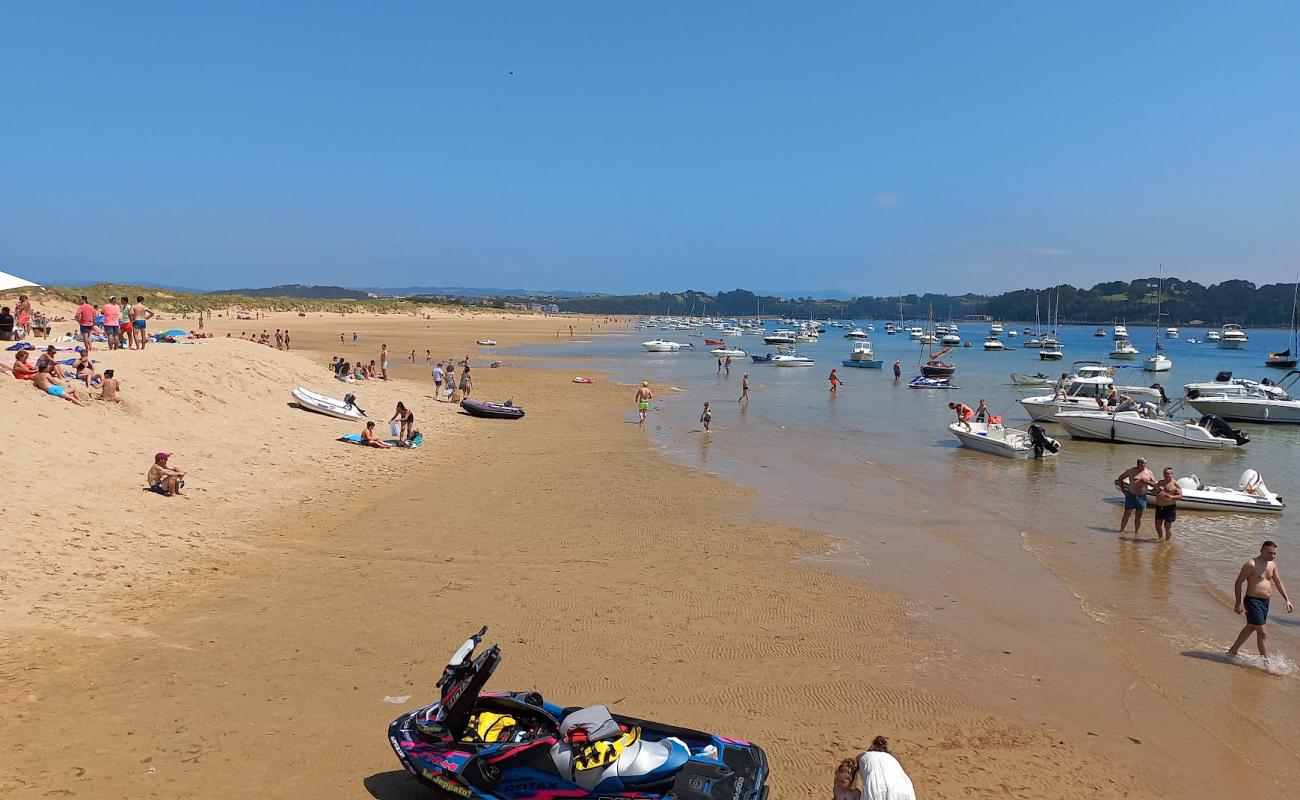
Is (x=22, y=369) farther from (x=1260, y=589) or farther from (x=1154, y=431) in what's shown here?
(x=1154, y=431)

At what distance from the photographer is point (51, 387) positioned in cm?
Answer: 1666

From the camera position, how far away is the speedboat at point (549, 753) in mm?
5270

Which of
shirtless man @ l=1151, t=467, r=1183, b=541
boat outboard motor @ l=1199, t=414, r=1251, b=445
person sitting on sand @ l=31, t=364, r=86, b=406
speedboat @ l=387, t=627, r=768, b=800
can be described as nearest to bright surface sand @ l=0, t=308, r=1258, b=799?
person sitting on sand @ l=31, t=364, r=86, b=406

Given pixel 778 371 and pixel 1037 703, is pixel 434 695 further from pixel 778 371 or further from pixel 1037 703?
pixel 778 371

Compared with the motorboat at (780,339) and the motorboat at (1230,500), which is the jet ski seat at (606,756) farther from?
the motorboat at (780,339)

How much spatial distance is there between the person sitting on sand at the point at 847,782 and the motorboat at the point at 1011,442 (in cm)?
2064

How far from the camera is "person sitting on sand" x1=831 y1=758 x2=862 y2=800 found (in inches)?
211

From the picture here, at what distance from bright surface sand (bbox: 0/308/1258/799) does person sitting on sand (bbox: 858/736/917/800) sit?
1353 mm

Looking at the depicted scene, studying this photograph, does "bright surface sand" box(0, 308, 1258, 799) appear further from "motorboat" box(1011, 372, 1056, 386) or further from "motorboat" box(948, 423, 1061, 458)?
"motorboat" box(1011, 372, 1056, 386)

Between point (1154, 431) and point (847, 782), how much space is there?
27.4 metres

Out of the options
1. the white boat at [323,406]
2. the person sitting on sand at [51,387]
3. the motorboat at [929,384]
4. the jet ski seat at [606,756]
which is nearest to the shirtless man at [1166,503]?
the jet ski seat at [606,756]

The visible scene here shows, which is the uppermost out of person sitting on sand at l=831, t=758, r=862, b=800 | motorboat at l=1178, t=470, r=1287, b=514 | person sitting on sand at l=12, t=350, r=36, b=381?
person sitting on sand at l=12, t=350, r=36, b=381

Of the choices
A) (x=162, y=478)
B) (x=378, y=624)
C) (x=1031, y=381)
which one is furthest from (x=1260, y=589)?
(x=1031, y=381)

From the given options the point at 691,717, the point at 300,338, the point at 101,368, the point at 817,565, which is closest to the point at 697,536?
the point at 817,565
